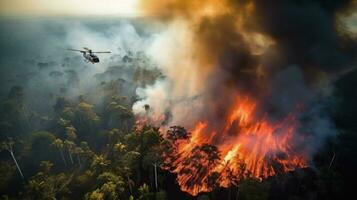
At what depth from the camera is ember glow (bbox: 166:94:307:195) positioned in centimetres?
4966

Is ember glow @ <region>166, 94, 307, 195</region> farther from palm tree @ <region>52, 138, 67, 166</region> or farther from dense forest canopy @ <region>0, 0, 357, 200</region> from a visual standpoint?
palm tree @ <region>52, 138, 67, 166</region>

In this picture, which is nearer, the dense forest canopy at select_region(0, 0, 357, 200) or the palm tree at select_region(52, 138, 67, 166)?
the dense forest canopy at select_region(0, 0, 357, 200)

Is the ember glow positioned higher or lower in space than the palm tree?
lower

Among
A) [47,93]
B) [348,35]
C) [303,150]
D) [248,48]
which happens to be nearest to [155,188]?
[303,150]

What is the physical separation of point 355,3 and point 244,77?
31783mm

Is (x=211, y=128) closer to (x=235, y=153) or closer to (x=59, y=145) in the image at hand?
(x=235, y=153)

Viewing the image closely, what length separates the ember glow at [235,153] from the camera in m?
49.7

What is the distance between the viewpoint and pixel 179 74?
9319 cm

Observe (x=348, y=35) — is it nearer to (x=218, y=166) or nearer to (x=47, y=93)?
(x=218, y=166)

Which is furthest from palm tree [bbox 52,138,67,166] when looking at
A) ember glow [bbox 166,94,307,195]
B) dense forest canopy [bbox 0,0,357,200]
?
ember glow [bbox 166,94,307,195]

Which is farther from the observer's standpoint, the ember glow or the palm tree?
the palm tree

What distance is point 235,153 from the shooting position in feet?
182

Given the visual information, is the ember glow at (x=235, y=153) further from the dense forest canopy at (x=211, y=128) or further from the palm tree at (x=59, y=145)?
the palm tree at (x=59, y=145)

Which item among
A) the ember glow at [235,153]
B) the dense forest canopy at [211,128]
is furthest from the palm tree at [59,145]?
the ember glow at [235,153]
